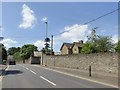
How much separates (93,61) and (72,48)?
73.5 metres

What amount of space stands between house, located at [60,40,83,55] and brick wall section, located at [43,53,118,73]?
49.6 m

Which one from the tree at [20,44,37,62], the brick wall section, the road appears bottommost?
the road

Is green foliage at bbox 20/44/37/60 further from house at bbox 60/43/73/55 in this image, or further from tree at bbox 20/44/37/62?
house at bbox 60/43/73/55

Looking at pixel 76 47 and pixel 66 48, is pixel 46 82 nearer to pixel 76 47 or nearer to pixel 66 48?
pixel 76 47

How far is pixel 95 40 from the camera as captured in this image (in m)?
87.1

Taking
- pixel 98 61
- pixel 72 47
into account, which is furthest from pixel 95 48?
pixel 98 61

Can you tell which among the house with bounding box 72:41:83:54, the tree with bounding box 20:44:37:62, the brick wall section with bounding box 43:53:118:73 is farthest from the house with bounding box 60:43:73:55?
the brick wall section with bounding box 43:53:118:73

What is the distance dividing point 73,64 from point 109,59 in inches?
541

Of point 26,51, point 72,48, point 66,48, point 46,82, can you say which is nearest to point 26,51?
point 26,51

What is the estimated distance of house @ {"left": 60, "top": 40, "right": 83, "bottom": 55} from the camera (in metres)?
102

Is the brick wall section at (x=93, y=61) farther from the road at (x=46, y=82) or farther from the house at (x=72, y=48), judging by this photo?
the house at (x=72, y=48)

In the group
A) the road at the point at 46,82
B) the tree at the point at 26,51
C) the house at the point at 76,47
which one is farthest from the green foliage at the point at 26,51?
the road at the point at 46,82

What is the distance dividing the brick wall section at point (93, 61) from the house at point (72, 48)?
1954 inches

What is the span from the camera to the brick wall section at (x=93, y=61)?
95.4ft
